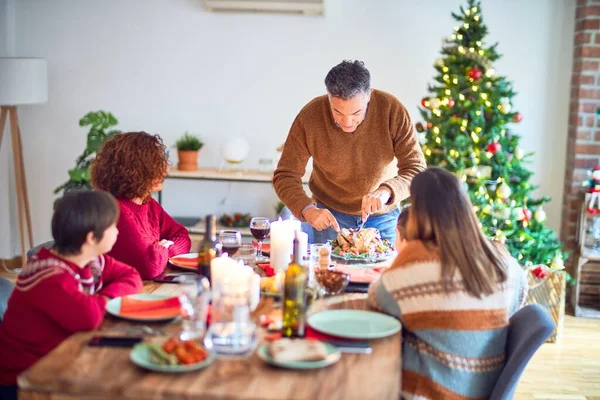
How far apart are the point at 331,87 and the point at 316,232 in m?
0.64

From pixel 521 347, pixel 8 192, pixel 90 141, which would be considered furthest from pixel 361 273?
pixel 8 192

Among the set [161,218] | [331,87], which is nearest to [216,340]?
[161,218]

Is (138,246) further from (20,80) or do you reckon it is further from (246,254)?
(20,80)

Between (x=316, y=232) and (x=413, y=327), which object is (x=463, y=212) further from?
(x=316, y=232)

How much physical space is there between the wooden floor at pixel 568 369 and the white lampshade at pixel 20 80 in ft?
11.7

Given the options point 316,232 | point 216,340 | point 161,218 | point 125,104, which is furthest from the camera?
point 125,104

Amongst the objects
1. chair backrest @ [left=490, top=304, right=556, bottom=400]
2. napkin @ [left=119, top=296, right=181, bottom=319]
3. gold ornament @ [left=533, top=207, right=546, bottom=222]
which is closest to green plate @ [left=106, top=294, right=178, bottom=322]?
napkin @ [left=119, top=296, right=181, bottom=319]

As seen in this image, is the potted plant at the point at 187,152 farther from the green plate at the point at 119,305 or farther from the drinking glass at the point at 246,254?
the green plate at the point at 119,305

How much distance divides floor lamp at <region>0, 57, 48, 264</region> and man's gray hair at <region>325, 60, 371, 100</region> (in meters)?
2.87

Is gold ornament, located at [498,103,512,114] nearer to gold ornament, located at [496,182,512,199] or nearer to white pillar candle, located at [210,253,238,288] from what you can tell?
gold ornament, located at [496,182,512,199]

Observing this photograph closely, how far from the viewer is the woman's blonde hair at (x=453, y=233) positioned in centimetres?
218

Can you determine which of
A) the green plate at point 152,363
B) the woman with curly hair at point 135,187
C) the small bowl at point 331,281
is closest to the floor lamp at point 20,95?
the woman with curly hair at point 135,187

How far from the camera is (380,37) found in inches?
217

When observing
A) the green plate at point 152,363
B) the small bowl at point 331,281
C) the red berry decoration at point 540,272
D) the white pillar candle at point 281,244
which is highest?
the white pillar candle at point 281,244
